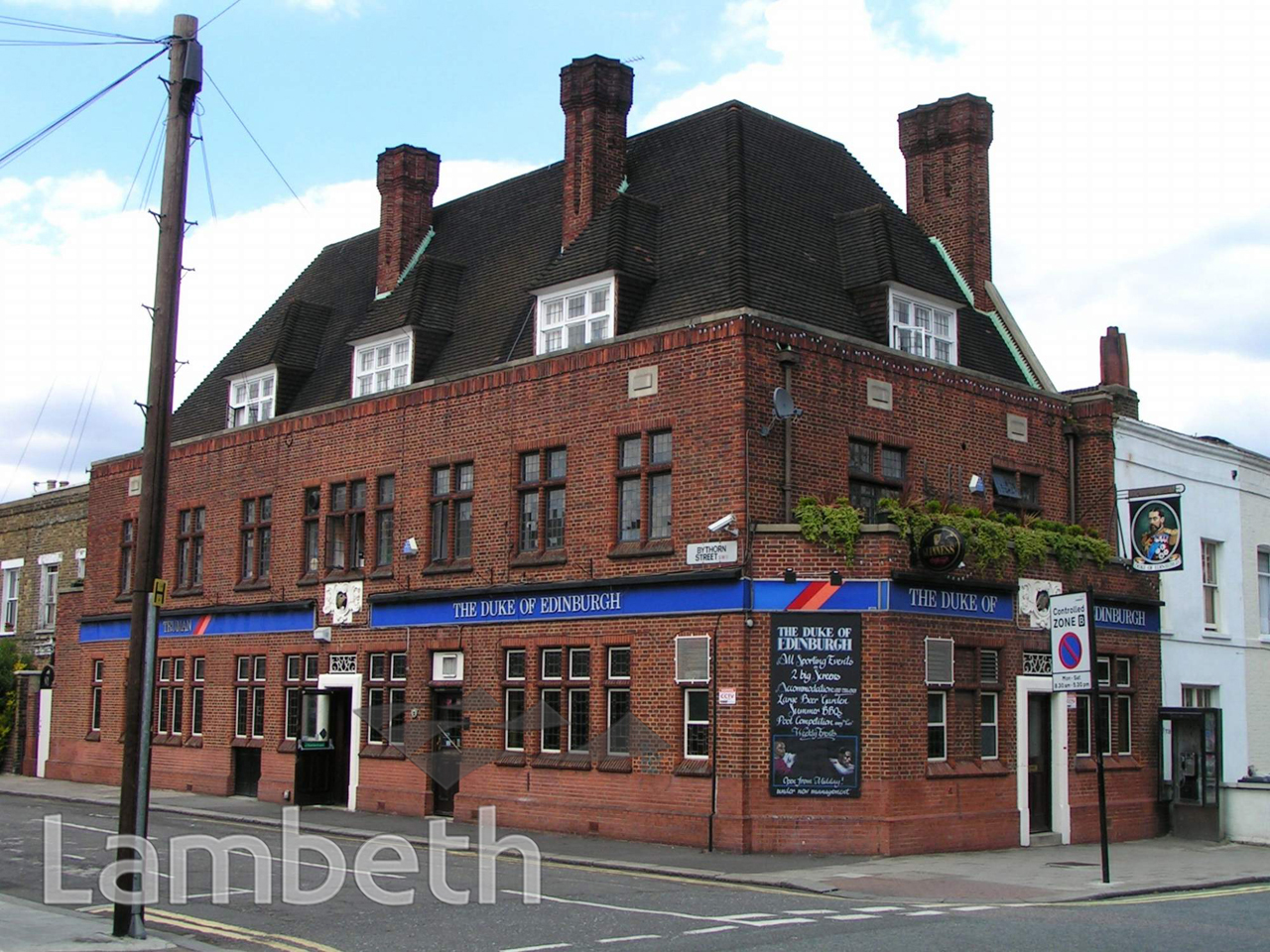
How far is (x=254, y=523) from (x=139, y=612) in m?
18.0

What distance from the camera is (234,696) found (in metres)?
31.4

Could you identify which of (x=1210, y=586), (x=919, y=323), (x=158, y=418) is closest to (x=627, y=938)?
(x=158, y=418)

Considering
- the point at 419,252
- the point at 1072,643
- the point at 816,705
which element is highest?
the point at 419,252

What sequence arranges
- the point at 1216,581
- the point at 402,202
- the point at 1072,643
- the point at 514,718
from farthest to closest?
the point at 402,202 → the point at 1216,581 → the point at 514,718 → the point at 1072,643

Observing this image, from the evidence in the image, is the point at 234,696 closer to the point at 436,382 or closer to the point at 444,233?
the point at 436,382

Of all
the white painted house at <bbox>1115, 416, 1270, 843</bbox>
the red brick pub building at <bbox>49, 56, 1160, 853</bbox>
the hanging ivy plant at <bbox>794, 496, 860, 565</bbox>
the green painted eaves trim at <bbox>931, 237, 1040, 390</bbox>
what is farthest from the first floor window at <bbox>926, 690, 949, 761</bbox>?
the green painted eaves trim at <bbox>931, 237, 1040, 390</bbox>

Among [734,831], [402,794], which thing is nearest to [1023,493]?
[734,831]

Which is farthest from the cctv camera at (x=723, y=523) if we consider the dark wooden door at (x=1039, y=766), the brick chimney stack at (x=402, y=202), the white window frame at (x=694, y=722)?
the brick chimney stack at (x=402, y=202)

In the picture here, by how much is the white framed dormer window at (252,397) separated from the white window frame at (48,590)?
10.1 meters

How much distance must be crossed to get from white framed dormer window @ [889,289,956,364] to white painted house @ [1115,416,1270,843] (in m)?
3.89

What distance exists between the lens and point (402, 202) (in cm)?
3294

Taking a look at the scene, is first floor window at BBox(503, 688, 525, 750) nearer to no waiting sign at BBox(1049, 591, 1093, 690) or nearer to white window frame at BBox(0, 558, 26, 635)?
no waiting sign at BBox(1049, 591, 1093, 690)

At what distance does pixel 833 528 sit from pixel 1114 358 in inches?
430

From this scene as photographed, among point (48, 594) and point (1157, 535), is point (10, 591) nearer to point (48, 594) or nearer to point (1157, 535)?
point (48, 594)
